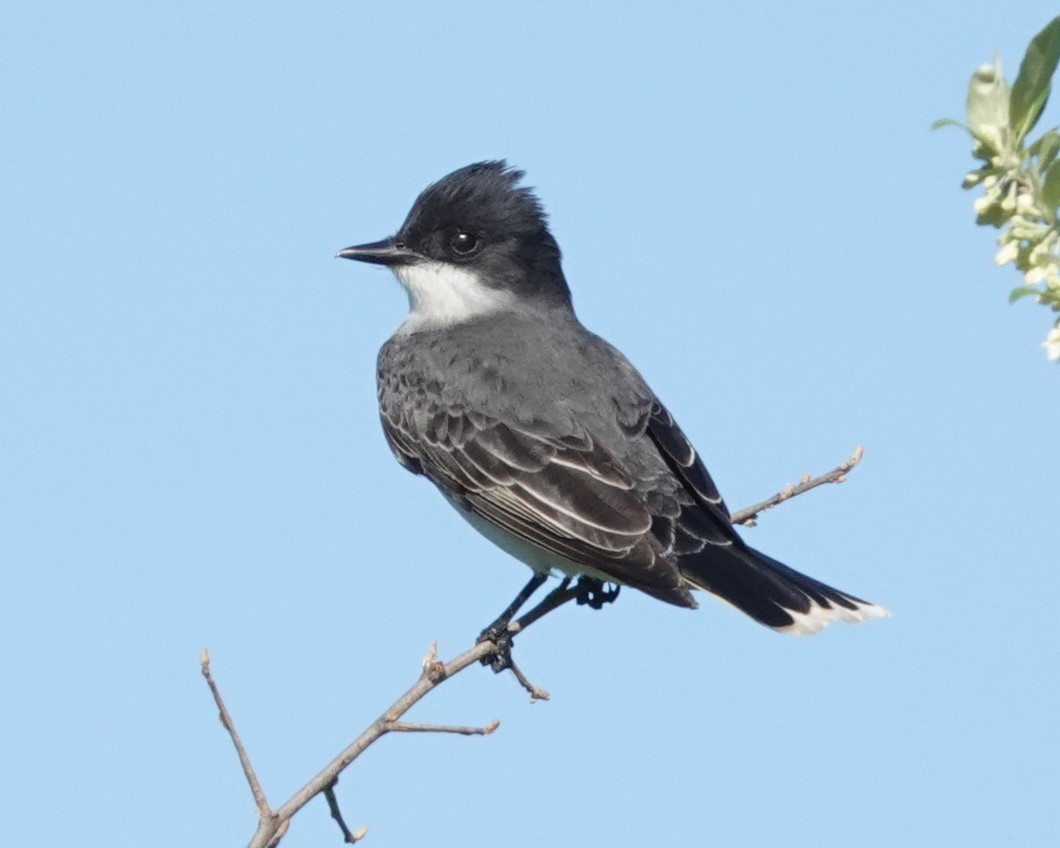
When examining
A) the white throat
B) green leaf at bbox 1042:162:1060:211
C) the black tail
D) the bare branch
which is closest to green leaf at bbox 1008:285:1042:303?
green leaf at bbox 1042:162:1060:211

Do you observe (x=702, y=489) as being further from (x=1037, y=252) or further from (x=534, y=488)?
(x=1037, y=252)

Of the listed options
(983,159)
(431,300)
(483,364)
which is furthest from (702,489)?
(983,159)

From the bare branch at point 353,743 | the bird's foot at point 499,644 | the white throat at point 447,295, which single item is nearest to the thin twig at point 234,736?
the bare branch at point 353,743

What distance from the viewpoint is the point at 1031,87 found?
75.3 inches

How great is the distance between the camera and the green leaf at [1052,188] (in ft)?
5.98

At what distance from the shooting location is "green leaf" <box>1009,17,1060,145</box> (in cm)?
186

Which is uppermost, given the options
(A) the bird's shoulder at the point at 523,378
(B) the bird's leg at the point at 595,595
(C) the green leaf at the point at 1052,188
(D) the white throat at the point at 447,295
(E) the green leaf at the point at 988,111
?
(E) the green leaf at the point at 988,111

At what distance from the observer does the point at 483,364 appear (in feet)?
22.1

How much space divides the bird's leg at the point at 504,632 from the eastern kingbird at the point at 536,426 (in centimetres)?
1

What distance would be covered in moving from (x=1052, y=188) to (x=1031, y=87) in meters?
0.17

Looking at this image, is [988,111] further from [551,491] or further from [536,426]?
[536,426]

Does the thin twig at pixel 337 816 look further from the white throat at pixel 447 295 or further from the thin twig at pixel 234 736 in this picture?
the white throat at pixel 447 295

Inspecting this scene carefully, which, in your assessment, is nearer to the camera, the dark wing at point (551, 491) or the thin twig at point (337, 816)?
the thin twig at point (337, 816)

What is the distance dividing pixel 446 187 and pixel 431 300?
58 centimetres
